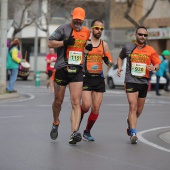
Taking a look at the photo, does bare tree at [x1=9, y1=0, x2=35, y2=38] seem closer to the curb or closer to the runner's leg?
the curb

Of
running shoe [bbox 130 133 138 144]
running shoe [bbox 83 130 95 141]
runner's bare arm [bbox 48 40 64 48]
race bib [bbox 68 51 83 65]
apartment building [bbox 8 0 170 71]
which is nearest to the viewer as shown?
runner's bare arm [bbox 48 40 64 48]

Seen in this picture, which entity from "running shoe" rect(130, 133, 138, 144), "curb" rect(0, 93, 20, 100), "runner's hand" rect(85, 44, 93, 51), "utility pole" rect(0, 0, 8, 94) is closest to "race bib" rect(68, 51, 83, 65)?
"runner's hand" rect(85, 44, 93, 51)

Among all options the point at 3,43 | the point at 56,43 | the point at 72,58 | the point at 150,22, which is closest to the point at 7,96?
the point at 3,43

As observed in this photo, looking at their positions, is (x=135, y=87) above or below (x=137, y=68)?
below

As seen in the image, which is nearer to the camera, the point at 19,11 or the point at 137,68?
the point at 137,68

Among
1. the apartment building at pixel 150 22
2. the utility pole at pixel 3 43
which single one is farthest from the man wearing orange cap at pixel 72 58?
the apartment building at pixel 150 22

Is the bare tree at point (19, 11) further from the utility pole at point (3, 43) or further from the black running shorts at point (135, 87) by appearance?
the black running shorts at point (135, 87)

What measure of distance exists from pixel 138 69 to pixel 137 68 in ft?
0.08

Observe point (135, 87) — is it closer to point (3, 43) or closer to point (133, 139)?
point (133, 139)

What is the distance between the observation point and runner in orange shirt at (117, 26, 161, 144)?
11.6 metres

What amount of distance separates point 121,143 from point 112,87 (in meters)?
23.6

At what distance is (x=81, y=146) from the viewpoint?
1084cm

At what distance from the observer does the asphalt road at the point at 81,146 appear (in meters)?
9.02

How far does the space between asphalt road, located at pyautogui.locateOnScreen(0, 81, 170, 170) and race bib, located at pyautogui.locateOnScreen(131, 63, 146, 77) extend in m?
1.13
